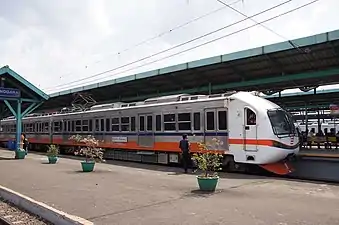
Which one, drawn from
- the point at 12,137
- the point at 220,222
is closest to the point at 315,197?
the point at 220,222

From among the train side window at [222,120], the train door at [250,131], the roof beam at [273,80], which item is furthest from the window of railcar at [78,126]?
the train door at [250,131]

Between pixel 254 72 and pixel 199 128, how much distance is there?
20.8 ft

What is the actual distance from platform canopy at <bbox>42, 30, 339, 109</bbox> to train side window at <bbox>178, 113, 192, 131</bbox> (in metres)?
4.35

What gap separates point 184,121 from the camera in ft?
55.3

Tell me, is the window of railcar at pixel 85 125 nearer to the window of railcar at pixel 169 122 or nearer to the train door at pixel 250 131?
the window of railcar at pixel 169 122

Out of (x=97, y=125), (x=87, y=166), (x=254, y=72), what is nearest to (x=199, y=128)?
(x=87, y=166)

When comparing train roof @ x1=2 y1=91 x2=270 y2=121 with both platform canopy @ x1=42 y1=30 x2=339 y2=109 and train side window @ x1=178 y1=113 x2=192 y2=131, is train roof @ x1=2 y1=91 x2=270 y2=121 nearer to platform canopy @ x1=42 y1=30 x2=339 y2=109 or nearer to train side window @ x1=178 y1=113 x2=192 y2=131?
train side window @ x1=178 y1=113 x2=192 y2=131

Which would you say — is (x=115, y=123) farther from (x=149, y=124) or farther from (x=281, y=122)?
(x=281, y=122)

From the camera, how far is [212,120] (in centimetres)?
1559

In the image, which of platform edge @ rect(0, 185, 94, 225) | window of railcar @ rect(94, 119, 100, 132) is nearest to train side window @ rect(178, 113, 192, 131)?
window of railcar @ rect(94, 119, 100, 132)

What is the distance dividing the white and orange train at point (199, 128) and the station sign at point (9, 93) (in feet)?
14.1

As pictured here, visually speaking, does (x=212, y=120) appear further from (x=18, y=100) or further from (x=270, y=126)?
A: (x=18, y=100)

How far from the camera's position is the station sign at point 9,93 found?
21.7 m

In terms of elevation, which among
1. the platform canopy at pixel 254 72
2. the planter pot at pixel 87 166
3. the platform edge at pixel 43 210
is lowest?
the platform edge at pixel 43 210
